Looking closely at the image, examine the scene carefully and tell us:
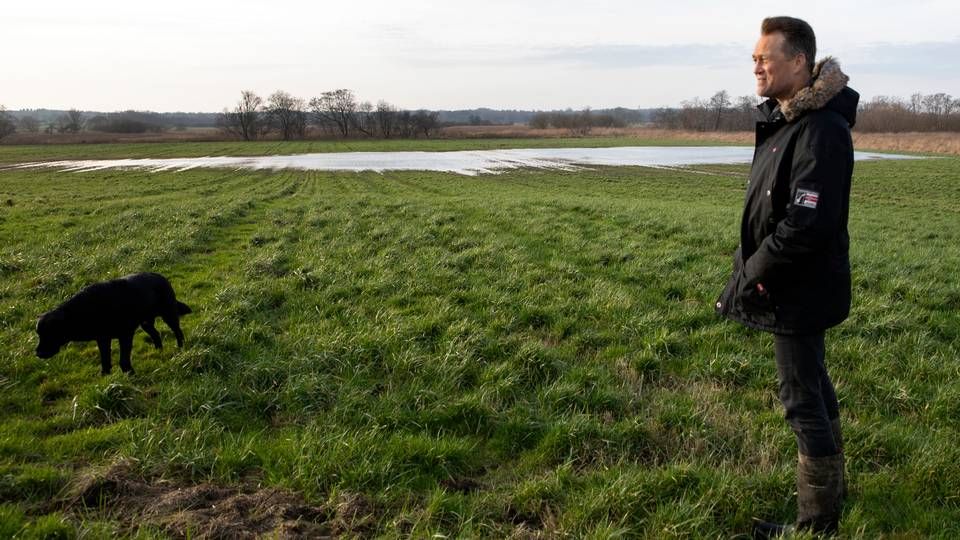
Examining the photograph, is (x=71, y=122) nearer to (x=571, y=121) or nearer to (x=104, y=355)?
(x=571, y=121)

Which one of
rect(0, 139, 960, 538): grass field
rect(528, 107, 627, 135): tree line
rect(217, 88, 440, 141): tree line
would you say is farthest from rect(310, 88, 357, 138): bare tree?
rect(0, 139, 960, 538): grass field

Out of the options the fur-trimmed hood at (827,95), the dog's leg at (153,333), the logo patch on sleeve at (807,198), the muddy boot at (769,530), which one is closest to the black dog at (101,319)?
the dog's leg at (153,333)

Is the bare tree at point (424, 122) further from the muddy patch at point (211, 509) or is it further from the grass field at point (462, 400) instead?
the muddy patch at point (211, 509)

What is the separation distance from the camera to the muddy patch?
3129 millimetres

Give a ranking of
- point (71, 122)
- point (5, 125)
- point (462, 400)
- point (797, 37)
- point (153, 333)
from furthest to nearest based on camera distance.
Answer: point (71, 122)
point (5, 125)
point (153, 333)
point (462, 400)
point (797, 37)

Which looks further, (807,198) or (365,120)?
(365,120)

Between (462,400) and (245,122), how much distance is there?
358ft

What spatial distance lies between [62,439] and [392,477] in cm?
241

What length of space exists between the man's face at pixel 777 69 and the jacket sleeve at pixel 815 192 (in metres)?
0.32

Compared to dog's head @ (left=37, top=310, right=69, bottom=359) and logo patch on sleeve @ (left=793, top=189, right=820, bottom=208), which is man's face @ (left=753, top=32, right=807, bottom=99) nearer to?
logo patch on sleeve @ (left=793, top=189, right=820, bottom=208)

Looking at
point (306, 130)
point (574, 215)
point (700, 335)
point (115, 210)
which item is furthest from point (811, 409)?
point (306, 130)

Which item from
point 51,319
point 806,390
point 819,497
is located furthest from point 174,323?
point 819,497

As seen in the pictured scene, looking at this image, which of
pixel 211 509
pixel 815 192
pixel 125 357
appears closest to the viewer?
pixel 815 192

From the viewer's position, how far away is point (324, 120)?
116 metres
